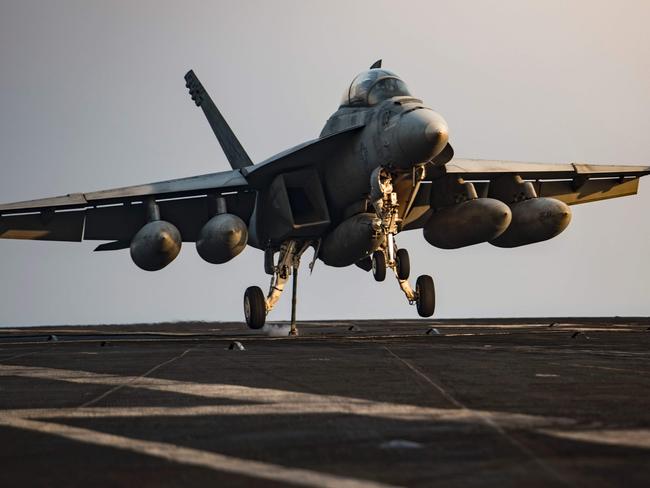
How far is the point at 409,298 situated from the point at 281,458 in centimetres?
1734

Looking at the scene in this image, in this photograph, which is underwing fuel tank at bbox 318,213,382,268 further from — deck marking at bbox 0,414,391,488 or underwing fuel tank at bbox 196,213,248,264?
deck marking at bbox 0,414,391,488

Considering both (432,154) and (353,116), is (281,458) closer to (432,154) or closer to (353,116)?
(432,154)

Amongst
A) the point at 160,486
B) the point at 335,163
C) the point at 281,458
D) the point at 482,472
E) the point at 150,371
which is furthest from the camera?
the point at 335,163

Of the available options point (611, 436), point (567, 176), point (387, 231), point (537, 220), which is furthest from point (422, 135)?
point (611, 436)

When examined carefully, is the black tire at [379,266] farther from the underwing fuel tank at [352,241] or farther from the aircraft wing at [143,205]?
the aircraft wing at [143,205]

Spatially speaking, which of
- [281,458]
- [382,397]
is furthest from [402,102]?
[281,458]

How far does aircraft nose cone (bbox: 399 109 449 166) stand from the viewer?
62.6 ft

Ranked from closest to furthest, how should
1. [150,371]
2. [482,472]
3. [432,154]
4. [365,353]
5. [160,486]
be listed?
[160,486] < [482,472] < [150,371] < [365,353] < [432,154]

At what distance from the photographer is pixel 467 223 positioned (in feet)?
73.5

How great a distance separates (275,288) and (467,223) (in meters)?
5.85

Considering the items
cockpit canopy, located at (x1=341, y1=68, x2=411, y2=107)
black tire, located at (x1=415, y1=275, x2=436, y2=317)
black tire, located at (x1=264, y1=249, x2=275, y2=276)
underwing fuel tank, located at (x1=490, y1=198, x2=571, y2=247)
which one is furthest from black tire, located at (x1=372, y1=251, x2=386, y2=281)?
black tire, located at (x1=264, y1=249, x2=275, y2=276)

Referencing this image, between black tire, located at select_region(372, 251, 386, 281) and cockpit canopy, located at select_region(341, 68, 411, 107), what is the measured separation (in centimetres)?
371

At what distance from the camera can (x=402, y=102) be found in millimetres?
20734

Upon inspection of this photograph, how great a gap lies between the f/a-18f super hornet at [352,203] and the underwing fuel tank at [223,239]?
36 mm
